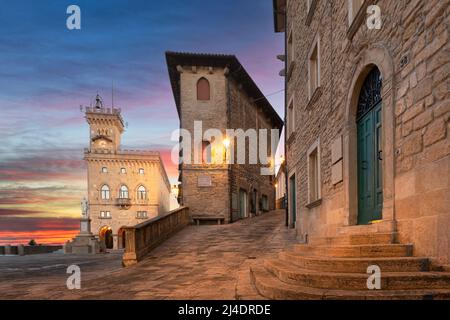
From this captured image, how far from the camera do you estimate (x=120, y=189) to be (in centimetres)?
4047

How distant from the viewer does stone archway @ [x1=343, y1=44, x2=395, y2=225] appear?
4.70 metres

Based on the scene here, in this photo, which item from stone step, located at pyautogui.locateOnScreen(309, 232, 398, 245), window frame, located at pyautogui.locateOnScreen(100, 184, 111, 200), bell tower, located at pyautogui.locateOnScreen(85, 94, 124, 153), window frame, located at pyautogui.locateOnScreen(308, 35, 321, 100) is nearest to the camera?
stone step, located at pyautogui.locateOnScreen(309, 232, 398, 245)

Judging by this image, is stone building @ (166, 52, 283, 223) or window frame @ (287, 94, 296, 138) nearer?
window frame @ (287, 94, 296, 138)

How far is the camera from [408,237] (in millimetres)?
4188

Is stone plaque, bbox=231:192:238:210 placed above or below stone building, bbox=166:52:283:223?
below

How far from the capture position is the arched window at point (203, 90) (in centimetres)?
2083

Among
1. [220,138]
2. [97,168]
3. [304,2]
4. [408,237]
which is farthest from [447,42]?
[97,168]

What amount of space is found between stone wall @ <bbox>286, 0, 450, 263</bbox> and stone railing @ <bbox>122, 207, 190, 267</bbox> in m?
5.22

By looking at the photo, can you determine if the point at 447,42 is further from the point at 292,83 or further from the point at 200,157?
the point at 200,157

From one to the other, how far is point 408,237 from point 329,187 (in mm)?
3453

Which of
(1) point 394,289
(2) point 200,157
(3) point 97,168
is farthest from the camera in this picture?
(3) point 97,168

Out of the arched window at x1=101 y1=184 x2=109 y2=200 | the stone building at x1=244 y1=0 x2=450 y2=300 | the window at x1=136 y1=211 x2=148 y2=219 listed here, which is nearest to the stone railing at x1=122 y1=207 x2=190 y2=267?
the stone building at x1=244 y1=0 x2=450 y2=300

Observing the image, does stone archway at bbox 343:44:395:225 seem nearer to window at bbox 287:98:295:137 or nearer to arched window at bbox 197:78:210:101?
window at bbox 287:98:295:137

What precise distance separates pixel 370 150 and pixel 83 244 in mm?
19293
